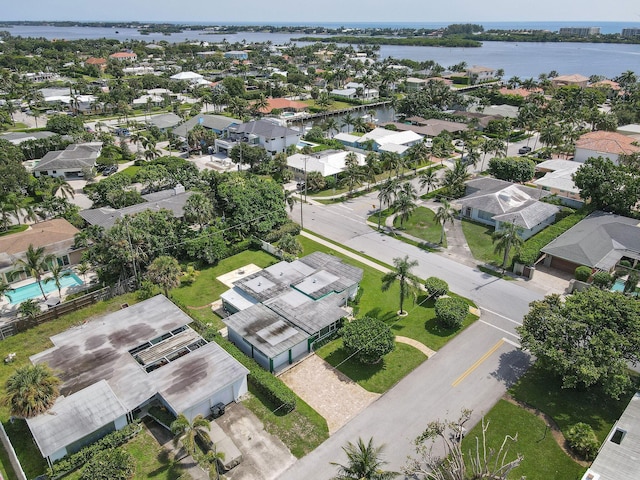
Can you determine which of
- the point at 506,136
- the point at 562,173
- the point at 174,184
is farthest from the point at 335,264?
the point at 506,136

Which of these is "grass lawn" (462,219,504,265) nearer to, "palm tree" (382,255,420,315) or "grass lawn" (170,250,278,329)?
"palm tree" (382,255,420,315)

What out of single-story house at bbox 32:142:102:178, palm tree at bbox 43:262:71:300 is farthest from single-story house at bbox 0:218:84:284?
single-story house at bbox 32:142:102:178

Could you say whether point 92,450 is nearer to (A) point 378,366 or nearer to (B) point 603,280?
(A) point 378,366

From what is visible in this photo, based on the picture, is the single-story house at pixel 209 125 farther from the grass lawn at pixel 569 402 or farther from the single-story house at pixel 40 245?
the grass lawn at pixel 569 402

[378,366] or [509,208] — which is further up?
[509,208]

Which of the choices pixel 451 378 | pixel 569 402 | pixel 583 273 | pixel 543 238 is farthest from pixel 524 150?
pixel 451 378

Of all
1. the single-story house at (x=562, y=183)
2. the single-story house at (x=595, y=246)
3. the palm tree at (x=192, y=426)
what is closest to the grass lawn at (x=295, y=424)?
the palm tree at (x=192, y=426)
